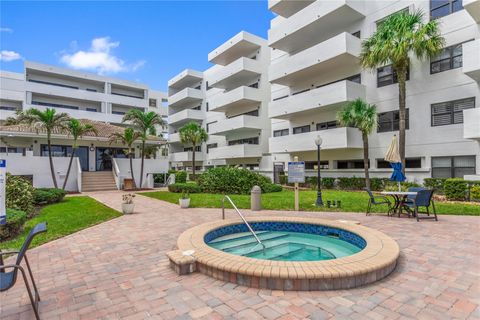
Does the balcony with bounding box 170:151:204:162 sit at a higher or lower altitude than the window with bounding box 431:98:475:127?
lower

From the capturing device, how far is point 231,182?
1842 centimetres

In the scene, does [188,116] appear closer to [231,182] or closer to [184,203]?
[231,182]

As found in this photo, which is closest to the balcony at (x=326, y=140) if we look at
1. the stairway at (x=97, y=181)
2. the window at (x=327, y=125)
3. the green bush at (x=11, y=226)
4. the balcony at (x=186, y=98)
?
the window at (x=327, y=125)

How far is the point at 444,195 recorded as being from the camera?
50.0 feet

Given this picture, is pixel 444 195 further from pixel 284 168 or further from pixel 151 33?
pixel 151 33

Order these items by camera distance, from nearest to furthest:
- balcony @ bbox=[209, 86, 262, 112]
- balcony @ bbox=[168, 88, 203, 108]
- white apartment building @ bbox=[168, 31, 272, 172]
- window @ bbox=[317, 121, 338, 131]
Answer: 1. window @ bbox=[317, 121, 338, 131]
2. balcony @ bbox=[209, 86, 262, 112]
3. white apartment building @ bbox=[168, 31, 272, 172]
4. balcony @ bbox=[168, 88, 203, 108]

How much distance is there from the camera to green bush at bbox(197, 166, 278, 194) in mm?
18266

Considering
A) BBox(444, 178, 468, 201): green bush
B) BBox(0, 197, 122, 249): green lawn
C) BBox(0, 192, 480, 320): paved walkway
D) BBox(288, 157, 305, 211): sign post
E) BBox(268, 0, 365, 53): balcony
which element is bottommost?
BBox(0, 197, 122, 249): green lawn

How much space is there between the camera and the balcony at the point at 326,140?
19234mm

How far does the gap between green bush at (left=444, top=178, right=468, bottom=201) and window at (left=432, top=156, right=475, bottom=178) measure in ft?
7.35

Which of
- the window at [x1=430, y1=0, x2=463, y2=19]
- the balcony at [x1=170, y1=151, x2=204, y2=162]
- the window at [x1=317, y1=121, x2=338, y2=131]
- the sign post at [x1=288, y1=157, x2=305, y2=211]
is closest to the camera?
the sign post at [x1=288, y1=157, x2=305, y2=211]

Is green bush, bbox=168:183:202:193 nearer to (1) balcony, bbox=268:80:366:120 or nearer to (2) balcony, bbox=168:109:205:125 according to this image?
(1) balcony, bbox=268:80:366:120

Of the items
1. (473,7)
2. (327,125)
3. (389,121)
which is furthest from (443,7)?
(327,125)

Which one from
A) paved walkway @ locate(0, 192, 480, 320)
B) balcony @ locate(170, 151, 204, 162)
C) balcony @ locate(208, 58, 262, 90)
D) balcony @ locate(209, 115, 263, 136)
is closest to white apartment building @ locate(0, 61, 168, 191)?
balcony @ locate(170, 151, 204, 162)
